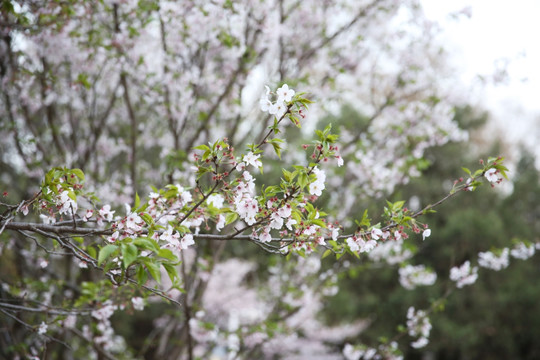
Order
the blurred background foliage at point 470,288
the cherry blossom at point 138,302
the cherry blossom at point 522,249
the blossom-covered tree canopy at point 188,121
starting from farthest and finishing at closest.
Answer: the blurred background foliage at point 470,288
the cherry blossom at point 522,249
the blossom-covered tree canopy at point 188,121
the cherry blossom at point 138,302

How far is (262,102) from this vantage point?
159 cm

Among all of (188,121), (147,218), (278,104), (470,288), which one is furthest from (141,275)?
(470,288)

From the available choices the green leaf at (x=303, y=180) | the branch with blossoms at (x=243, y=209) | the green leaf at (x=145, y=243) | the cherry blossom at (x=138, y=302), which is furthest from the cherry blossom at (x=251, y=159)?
the cherry blossom at (x=138, y=302)

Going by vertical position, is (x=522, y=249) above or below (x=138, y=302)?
above

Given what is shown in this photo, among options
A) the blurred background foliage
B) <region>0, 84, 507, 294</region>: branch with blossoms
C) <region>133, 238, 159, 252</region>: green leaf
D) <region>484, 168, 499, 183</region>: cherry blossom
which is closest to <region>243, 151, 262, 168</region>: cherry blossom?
<region>0, 84, 507, 294</region>: branch with blossoms

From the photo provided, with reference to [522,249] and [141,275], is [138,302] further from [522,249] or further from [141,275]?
[522,249]

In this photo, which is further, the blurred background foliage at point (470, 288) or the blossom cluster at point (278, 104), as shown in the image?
the blurred background foliage at point (470, 288)

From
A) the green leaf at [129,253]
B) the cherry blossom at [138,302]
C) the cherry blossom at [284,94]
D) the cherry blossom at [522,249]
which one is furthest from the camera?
the cherry blossom at [522,249]

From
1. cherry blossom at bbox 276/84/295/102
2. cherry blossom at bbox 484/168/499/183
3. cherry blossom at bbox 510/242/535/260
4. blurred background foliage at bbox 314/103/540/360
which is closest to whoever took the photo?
cherry blossom at bbox 276/84/295/102

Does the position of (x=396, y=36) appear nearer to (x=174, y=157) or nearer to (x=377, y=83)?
(x=377, y=83)

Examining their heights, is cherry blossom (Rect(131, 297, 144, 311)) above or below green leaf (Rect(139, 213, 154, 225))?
below

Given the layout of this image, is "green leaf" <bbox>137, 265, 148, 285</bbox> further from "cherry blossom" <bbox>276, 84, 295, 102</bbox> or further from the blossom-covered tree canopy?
"cherry blossom" <bbox>276, 84, 295, 102</bbox>

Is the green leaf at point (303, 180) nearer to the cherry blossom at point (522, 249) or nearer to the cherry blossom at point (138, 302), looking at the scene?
the cherry blossom at point (138, 302)

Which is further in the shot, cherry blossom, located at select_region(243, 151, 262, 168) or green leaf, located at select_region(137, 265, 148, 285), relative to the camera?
cherry blossom, located at select_region(243, 151, 262, 168)
